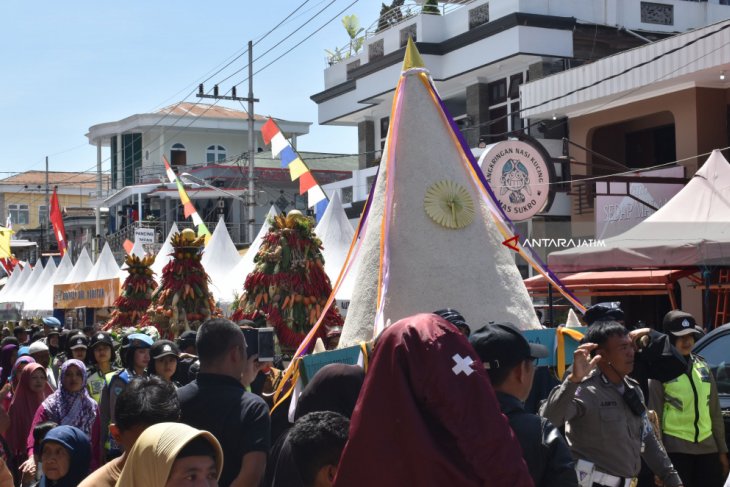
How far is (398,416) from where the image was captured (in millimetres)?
2732

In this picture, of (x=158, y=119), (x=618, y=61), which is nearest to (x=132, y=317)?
(x=618, y=61)

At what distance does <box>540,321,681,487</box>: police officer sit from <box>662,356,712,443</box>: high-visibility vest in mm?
1771

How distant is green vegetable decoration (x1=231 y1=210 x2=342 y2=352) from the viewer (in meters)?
10.5

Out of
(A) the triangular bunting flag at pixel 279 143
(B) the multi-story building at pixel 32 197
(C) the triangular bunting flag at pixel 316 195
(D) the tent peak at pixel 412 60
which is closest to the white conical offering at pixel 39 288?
(A) the triangular bunting flag at pixel 279 143

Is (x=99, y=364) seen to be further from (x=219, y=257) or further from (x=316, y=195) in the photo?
(x=219, y=257)

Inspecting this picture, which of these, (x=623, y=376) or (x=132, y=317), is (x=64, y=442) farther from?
(x=132, y=317)

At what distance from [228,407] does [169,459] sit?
126cm

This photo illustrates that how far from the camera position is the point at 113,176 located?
178 ft

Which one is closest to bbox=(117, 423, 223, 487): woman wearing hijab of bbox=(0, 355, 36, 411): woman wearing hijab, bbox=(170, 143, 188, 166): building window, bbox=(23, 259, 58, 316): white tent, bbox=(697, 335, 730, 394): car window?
bbox=(0, 355, 36, 411): woman wearing hijab

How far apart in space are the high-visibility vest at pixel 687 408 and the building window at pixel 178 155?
4576 cm

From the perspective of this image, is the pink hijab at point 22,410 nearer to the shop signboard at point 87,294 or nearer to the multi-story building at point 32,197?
the shop signboard at point 87,294

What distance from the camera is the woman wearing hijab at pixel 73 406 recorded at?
7.00 m

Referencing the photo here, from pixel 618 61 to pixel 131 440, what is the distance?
17.2 m

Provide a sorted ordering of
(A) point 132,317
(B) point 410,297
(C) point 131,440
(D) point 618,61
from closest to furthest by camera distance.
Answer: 1. (C) point 131,440
2. (B) point 410,297
3. (A) point 132,317
4. (D) point 618,61
